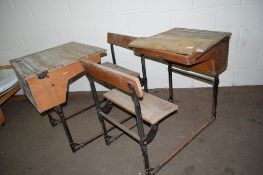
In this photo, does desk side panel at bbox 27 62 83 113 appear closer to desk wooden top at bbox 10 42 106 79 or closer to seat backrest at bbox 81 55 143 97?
desk wooden top at bbox 10 42 106 79

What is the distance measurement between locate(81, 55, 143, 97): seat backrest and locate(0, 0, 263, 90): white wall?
117 centimetres

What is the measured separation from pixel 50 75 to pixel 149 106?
799 millimetres

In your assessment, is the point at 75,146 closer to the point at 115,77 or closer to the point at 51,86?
the point at 51,86

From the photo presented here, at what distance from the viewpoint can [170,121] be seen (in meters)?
2.33

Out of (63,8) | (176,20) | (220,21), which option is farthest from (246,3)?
(63,8)

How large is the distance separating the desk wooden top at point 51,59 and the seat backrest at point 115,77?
0.34 meters

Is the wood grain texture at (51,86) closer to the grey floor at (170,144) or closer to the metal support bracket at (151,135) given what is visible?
the grey floor at (170,144)

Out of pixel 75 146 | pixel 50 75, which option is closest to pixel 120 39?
pixel 50 75

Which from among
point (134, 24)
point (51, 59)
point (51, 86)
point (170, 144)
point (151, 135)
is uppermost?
point (134, 24)

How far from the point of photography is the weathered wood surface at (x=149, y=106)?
1.56 meters

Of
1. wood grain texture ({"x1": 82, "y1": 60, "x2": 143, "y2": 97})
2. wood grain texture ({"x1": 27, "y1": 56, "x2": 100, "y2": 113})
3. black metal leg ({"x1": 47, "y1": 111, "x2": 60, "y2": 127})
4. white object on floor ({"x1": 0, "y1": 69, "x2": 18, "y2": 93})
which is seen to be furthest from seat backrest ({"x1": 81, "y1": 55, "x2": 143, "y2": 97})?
white object on floor ({"x1": 0, "y1": 69, "x2": 18, "y2": 93})

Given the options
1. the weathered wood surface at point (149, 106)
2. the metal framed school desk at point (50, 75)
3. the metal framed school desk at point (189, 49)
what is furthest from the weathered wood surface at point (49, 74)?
the metal framed school desk at point (189, 49)

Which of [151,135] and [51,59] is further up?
[51,59]

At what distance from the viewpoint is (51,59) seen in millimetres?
1956
